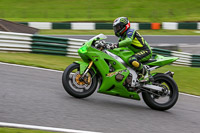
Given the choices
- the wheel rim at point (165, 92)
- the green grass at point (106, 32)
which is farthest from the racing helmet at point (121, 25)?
the green grass at point (106, 32)

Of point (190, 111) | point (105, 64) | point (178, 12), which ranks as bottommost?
point (190, 111)

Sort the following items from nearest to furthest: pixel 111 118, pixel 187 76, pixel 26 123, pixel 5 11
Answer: pixel 26 123 → pixel 111 118 → pixel 187 76 → pixel 5 11

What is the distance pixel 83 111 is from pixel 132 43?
1.83m

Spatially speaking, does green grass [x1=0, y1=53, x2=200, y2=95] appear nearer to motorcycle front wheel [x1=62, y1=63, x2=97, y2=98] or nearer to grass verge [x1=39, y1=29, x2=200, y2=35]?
motorcycle front wheel [x1=62, y1=63, x2=97, y2=98]

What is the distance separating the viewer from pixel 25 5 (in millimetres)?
25984

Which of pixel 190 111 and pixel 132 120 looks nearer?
pixel 132 120

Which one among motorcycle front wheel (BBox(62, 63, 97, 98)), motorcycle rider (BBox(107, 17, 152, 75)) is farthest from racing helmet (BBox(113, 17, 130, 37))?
motorcycle front wheel (BBox(62, 63, 97, 98))

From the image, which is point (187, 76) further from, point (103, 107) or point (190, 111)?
point (103, 107)

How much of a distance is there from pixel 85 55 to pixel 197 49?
12.6 meters

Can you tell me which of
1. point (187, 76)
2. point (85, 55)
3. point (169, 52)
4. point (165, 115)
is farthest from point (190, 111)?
point (169, 52)

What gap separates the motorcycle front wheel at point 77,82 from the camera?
20.9 ft

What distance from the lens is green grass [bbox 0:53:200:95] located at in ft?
31.4

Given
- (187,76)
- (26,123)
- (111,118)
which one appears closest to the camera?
(26,123)

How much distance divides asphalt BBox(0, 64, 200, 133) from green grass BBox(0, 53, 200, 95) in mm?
1704
